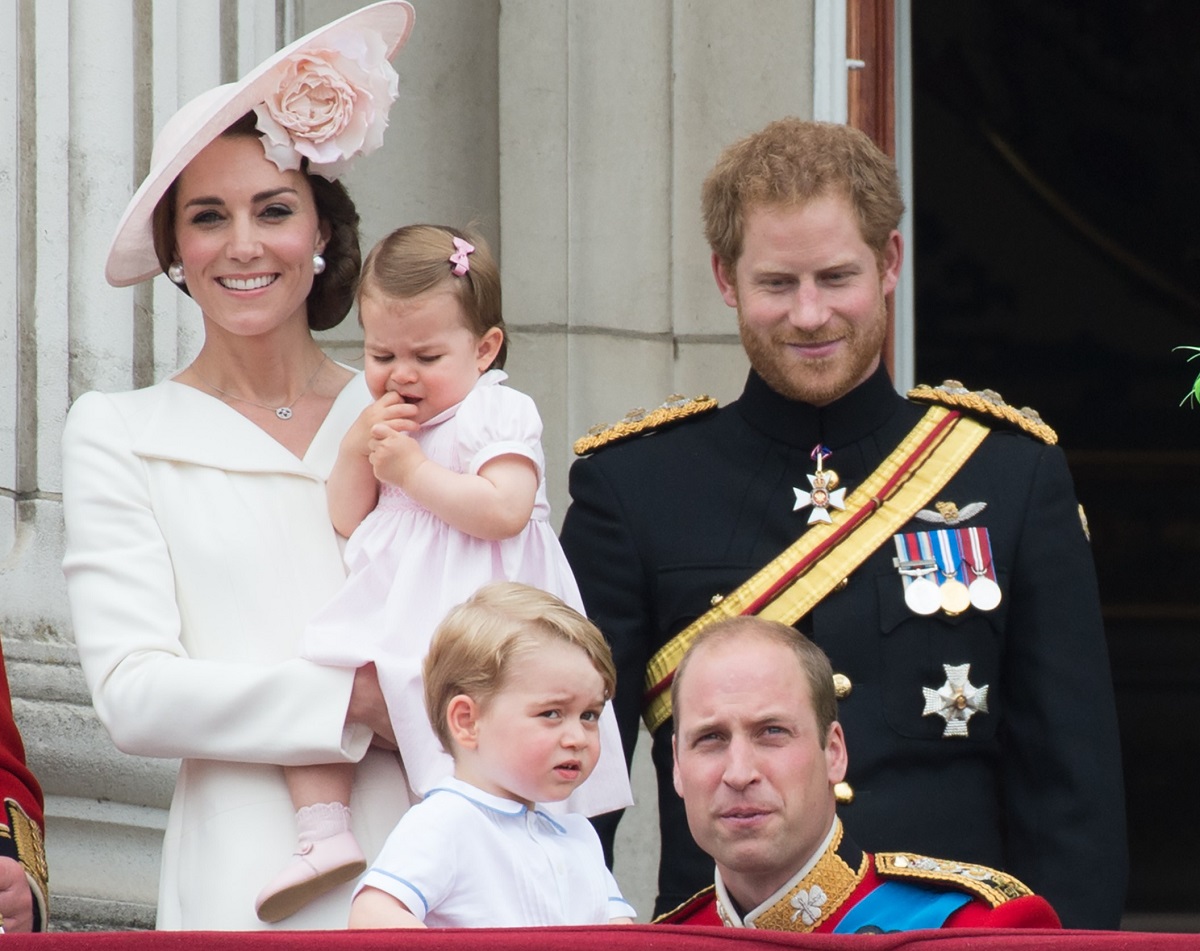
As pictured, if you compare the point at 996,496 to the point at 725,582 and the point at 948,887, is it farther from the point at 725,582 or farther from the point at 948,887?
the point at 948,887

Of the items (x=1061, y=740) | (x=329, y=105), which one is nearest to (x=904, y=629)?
(x=1061, y=740)

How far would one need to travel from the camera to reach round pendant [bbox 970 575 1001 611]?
3141 mm

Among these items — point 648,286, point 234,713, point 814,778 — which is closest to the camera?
point 814,778

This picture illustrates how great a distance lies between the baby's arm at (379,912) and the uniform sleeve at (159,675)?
408 mm

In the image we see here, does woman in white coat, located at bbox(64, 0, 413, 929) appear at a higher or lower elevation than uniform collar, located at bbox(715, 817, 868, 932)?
higher

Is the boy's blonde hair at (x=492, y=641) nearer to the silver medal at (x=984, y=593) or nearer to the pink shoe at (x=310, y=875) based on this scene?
the pink shoe at (x=310, y=875)

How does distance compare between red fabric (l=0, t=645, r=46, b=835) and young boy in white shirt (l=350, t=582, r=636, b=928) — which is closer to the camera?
young boy in white shirt (l=350, t=582, r=636, b=928)

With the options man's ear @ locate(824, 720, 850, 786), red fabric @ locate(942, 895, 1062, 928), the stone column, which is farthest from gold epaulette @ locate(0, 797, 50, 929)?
the stone column

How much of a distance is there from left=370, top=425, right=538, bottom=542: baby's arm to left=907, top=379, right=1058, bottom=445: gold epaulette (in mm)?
598

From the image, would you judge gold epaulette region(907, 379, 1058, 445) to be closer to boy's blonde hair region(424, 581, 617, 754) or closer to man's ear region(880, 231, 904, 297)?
man's ear region(880, 231, 904, 297)

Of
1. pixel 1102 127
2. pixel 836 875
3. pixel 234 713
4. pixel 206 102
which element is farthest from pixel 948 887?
pixel 1102 127

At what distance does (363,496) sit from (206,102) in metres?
0.56

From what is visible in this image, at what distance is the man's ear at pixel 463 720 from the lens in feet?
9.16

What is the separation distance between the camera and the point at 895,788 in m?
3.10
